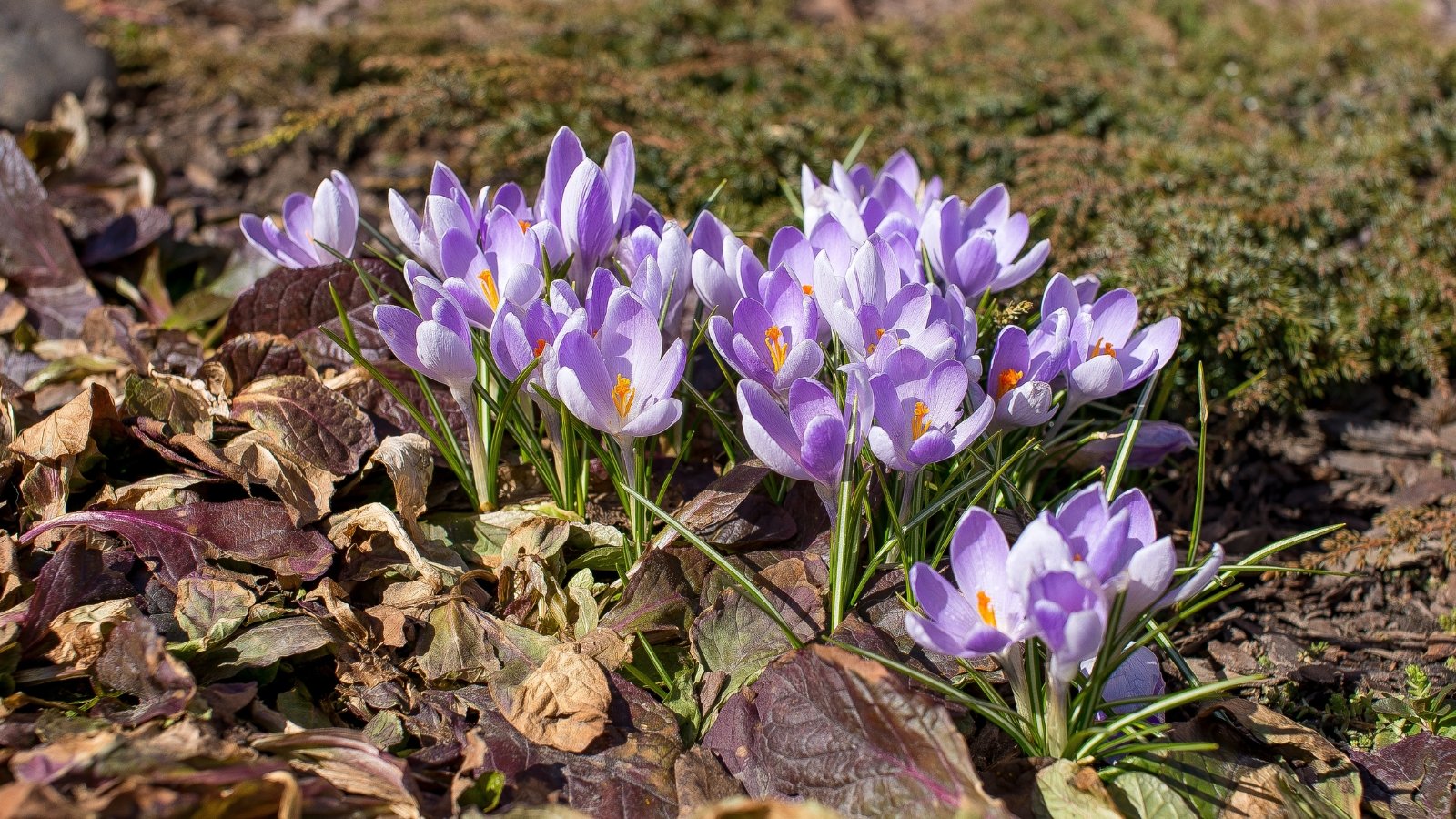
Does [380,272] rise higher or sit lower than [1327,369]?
higher

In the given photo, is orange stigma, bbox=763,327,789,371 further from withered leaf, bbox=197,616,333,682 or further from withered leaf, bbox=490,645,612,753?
withered leaf, bbox=197,616,333,682

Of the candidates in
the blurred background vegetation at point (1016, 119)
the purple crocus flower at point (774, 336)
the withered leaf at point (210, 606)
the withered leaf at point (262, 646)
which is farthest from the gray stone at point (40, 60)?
the purple crocus flower at point (774, 336)

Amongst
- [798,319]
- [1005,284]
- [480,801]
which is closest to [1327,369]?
[1005,284]

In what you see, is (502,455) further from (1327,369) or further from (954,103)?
(954,103)

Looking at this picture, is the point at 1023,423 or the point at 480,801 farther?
the point at 1023,423

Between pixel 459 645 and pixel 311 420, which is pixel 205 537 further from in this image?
pixel 459 645

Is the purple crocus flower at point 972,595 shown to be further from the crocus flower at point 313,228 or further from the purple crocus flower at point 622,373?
the crocus flower at point 313,228

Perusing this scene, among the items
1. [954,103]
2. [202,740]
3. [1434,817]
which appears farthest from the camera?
[954,103]
